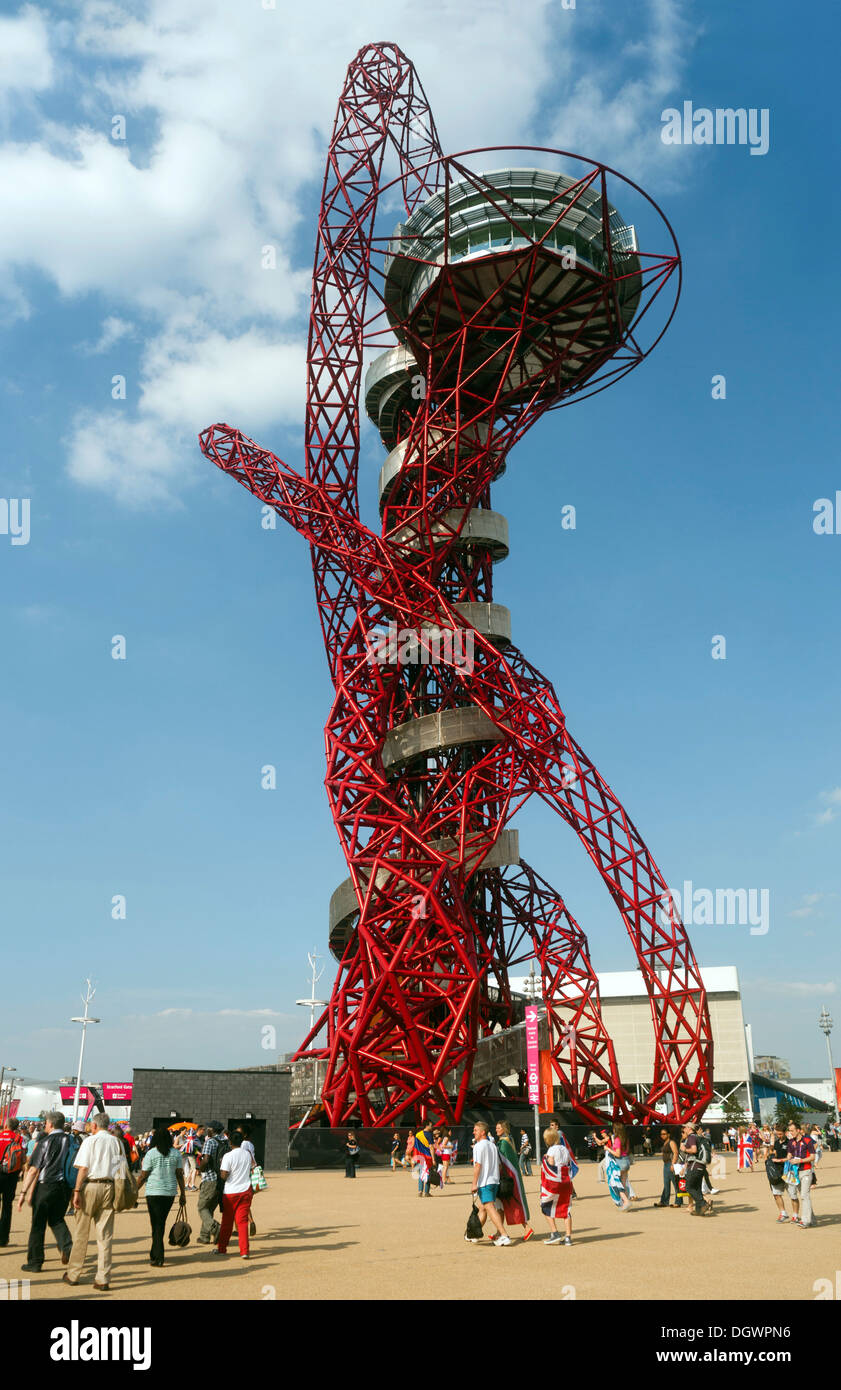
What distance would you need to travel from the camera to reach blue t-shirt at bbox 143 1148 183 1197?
11555 mm

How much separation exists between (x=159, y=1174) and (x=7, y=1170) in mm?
2566

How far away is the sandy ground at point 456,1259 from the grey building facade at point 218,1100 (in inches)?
317

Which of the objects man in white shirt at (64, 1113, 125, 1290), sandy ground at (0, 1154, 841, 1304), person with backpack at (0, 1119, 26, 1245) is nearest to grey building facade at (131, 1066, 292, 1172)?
sandy ground at (0, 1154, 841, 1304)

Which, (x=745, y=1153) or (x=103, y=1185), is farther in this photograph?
(x=745, y=1153)

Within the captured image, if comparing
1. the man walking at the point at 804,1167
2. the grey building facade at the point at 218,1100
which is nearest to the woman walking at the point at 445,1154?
the grey building facade at the point at 218,1100

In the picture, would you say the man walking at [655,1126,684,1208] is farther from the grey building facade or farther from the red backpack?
the grey building facade

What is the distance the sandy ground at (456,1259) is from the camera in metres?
9.86

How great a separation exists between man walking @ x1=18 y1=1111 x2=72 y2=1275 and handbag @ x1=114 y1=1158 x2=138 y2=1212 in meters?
0.87

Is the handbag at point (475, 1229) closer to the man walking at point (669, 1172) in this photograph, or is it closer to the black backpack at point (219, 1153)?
the black backpack at point (219, 1153)

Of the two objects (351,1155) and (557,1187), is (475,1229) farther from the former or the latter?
(351,1155)

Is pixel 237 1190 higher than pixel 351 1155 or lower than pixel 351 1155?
higher

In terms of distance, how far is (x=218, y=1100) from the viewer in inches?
1082

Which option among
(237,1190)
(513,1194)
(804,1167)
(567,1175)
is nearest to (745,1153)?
(804,1167)
